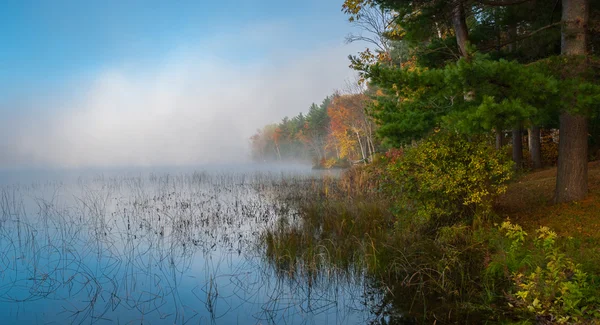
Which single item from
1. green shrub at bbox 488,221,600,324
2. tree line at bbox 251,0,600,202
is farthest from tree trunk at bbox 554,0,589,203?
green shrub at bbox 488,221,600,324

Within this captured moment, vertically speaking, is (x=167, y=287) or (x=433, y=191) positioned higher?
(x=433, y=191)

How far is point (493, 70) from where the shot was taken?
17.1 feet

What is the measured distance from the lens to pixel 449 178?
649 centimetres

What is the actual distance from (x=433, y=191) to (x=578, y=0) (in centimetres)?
436

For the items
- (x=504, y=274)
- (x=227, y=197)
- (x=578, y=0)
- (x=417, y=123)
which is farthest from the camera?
(x=227, y=197)

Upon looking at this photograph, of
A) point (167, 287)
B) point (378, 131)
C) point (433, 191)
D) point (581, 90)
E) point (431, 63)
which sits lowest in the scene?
point (167, 287)

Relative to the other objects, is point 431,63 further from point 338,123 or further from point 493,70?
point 338,123

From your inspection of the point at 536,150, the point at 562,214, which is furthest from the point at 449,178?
the point at 536,150

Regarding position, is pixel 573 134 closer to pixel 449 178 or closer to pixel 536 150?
pixel 449 178

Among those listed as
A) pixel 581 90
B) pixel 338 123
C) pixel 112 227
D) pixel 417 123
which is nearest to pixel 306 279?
pixel 417 123

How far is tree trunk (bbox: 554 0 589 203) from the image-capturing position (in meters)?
6.90

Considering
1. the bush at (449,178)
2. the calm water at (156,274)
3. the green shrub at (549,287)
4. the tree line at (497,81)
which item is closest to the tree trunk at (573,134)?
the tree line at (497,81)

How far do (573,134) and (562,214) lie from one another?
1.53 m

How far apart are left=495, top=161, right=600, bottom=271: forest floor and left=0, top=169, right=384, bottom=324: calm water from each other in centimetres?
312
